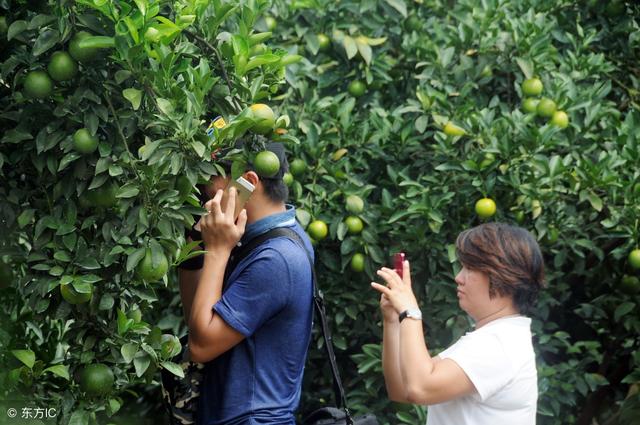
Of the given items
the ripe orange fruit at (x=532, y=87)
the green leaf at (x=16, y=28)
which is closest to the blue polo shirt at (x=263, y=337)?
the green leaf at (x=16, y=28)

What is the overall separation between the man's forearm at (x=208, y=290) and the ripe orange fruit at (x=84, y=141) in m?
0.40

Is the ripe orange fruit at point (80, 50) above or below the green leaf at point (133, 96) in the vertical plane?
above

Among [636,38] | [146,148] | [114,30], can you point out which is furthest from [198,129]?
[636,38]

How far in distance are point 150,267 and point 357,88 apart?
6.43 feet

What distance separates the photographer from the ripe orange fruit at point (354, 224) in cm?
358

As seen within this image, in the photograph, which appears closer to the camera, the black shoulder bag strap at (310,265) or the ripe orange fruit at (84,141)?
the ripe orange fruit at (84,141)

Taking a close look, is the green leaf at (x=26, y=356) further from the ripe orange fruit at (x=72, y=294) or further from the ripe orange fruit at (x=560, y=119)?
the ripe orange fruit at (x=560, y=119)

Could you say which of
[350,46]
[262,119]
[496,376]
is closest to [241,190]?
[262,119]

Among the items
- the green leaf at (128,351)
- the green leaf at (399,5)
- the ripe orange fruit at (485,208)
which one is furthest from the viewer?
the green leaf at (399,5)

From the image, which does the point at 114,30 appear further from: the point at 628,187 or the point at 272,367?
the point at 628,187

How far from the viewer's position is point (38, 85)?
224 centimetres

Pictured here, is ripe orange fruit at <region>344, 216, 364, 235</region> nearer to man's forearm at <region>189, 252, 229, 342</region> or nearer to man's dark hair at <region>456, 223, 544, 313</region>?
man's dark hair at <region>456, 223, 544, 313</region>

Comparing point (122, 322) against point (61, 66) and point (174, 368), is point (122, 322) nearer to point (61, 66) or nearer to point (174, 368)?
point (174, 368)

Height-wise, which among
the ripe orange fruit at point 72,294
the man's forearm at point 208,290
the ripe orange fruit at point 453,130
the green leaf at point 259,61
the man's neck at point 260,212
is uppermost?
the green leaf at point 259,61
